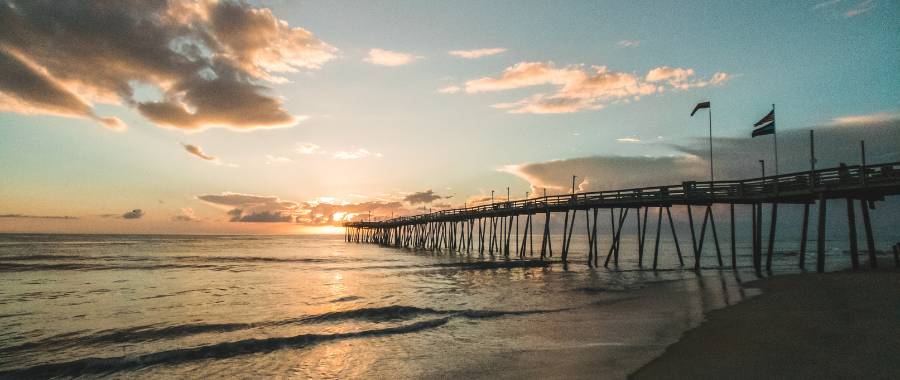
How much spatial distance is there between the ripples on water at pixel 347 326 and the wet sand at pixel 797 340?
0.76 m

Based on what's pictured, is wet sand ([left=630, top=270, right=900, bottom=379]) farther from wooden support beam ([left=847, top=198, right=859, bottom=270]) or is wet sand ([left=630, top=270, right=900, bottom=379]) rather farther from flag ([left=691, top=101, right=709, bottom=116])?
flag ([left=691, top=101, right=709, bottom=116])

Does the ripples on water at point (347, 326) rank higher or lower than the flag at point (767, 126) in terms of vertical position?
lower

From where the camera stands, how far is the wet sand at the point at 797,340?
672cm

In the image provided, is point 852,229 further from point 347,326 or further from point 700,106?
point 347,326

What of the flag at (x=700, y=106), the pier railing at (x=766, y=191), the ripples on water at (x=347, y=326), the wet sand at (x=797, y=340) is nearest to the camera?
the wet sand at (x=797, y=340)

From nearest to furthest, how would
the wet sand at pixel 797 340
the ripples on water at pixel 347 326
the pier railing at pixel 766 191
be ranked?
the wet sand at pixel 797 340 → the ripples on water at pixel 347 326 → the pier railing at pixel 766 191

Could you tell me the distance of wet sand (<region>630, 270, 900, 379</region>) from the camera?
672cm

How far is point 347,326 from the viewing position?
1264 cm

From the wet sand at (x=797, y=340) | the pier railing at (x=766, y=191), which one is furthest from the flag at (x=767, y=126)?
the wet sand at (x=797, y=340)

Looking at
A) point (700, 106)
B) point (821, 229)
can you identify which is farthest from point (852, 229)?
point (700, 106)

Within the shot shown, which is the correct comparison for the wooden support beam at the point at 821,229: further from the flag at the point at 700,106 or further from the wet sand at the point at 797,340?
the flag at the point at 700,106

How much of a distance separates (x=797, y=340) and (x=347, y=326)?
34.9 feet

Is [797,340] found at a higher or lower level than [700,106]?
lower

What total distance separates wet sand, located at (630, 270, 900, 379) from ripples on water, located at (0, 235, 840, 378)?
0.76 meters
